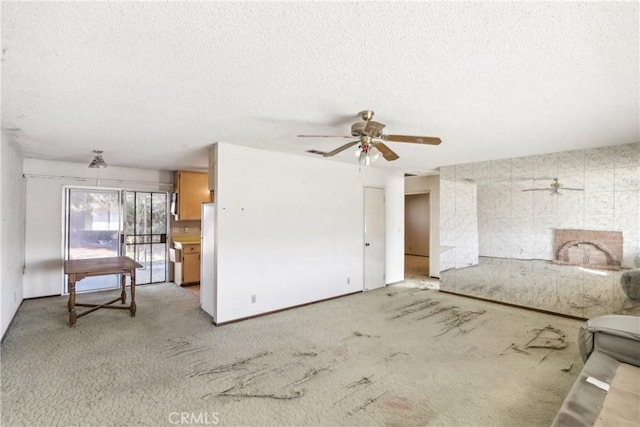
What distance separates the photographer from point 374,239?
5.98 meters

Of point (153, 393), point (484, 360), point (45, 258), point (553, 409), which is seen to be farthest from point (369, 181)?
point (45, 258)

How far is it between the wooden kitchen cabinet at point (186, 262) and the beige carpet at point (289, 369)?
1.60 meters

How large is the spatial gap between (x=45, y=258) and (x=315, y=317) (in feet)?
15.8

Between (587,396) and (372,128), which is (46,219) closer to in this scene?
(372,128)

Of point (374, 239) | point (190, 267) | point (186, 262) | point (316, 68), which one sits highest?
point (316, 68)

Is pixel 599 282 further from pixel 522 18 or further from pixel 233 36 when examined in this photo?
pixel 233 36

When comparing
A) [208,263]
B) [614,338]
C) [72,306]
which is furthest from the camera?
[208,263]

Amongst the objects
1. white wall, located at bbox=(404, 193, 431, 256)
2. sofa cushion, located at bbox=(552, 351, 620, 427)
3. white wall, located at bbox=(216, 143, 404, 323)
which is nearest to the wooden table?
white wall, located at bbox=(216, 143, 404, 323)

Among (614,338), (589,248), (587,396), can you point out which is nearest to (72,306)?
(587,396)

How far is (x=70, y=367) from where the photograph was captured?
9.31 feet

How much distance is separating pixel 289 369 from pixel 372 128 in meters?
2.35

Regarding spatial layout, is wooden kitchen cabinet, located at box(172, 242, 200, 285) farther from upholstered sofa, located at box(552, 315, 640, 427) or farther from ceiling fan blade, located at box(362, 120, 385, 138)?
upholstered sofa, located at box(552, 315, 640, 427)

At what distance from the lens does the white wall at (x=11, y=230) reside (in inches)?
135

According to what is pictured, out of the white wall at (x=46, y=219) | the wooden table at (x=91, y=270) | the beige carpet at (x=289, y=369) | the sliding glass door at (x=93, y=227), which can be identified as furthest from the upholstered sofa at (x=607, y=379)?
the white wall at (x=46, y=219)
